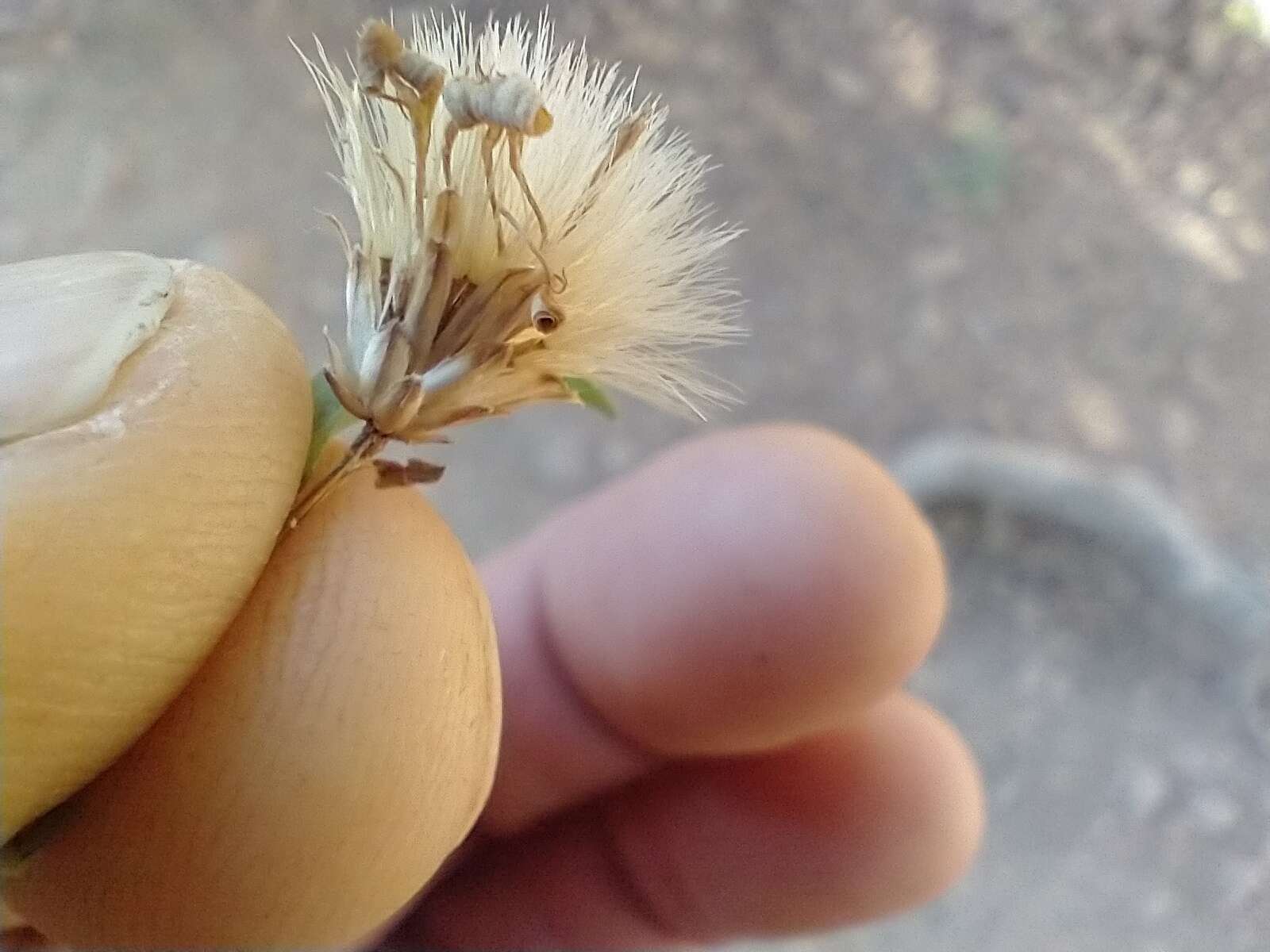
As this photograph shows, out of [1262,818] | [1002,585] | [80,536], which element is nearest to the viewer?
[80,536]

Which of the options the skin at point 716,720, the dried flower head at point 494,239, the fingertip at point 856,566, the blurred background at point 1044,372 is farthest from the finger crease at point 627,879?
the dried flower head at point 494,239

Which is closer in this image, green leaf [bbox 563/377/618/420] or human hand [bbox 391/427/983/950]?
green leaf [bbox 563/377/618/420]

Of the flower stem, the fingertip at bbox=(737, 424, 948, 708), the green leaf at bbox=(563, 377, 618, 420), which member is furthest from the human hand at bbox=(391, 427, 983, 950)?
the flower stem

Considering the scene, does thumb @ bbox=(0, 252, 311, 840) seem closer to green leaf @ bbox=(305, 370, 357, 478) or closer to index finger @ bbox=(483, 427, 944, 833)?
green leaf @ bbox=(305, 370, 357, 478)

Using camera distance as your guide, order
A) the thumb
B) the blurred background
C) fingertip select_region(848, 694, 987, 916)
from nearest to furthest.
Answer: the thumb < fingertip select_region(848, 694, 987, 916) < the blurred background

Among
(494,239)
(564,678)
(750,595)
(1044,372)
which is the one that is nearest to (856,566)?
(750,595)

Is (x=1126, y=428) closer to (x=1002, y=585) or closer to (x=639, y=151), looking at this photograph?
(x=1002, y=585)

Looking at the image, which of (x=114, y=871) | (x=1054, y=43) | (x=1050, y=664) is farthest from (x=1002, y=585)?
(x=114, y=871)
